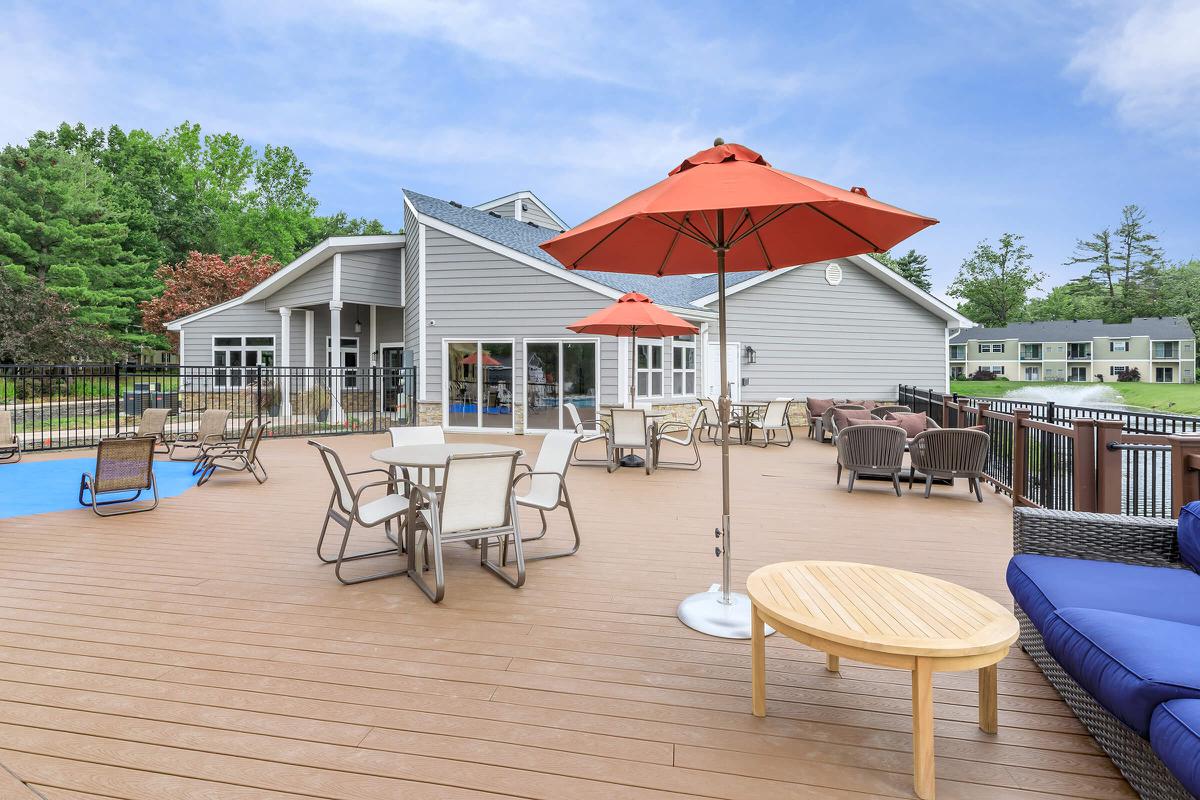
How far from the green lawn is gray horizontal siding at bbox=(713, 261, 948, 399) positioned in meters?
28.8

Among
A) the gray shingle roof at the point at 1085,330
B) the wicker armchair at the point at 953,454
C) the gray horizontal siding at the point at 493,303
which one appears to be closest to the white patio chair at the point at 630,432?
the wicker armchair at the point at 953,454

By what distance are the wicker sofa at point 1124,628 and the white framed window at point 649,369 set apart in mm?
9712

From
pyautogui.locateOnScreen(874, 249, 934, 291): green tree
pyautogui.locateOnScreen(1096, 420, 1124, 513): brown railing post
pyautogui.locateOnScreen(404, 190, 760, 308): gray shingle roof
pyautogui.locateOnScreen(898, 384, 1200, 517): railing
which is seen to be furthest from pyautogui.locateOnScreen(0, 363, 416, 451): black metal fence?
pyautogui.locateOnScreen(874, 249, 934, 291): green tree

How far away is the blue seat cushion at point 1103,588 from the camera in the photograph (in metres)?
2.14

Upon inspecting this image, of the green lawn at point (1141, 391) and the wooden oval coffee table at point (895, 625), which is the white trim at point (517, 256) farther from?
the green lawn at point (1141, 391)

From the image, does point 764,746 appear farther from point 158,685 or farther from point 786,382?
point 786,382

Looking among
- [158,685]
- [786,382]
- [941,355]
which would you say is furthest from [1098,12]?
[158,685]

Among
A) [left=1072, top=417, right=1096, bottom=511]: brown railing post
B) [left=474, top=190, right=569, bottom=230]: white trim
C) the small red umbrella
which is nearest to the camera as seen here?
[left=1072, top=417, right=1096, bottom=511]: brown railing post

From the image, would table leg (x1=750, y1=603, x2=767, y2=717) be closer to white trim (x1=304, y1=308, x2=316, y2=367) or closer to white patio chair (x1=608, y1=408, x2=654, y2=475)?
white patio chair (x1=608, y1=408, x2=654, y2=475)

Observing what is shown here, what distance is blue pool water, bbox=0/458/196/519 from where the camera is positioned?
610 centimetres

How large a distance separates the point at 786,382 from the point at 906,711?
43.9 ft

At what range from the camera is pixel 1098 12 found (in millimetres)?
26719

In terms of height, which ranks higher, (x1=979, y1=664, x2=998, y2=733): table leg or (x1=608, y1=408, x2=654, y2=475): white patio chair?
(x1=608, y1=408, x2=654, y2=475): white patio chair

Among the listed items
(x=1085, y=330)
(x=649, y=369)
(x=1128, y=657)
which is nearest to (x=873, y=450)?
(x=1128, y=657)
